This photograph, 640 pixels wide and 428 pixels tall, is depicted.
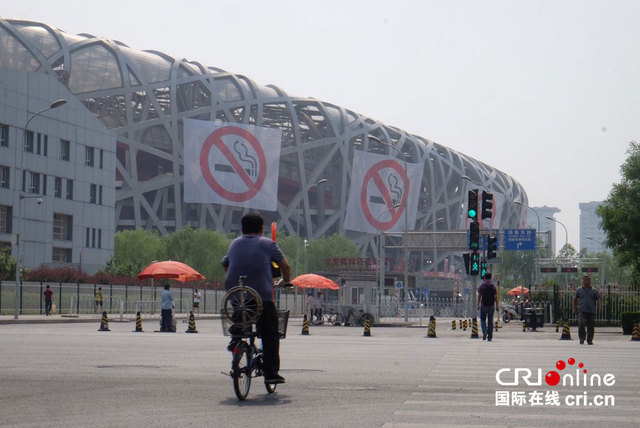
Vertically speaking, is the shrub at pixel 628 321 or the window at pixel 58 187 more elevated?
the window at pixel 58 187

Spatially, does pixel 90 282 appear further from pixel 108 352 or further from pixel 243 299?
pixel 243 299

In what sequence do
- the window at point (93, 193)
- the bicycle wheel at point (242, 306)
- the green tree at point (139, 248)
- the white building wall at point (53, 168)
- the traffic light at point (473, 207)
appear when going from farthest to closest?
the green tree at point (139, 248) < the window at point (93, 193) < the white building wall at point (53, 168) < the traffic light at point (473, 207) < the bicycle wheel at point (242, 306)

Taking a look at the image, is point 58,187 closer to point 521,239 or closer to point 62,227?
point 62,227

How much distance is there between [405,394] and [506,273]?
417ft

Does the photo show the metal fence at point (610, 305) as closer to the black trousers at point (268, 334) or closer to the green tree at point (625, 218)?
the green tree at point (625, 218)

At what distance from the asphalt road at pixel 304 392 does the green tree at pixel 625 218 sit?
41.1 meters

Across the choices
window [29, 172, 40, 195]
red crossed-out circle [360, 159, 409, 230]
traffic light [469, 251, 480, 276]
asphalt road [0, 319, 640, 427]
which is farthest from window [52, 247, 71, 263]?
asphalt road [0, 319, 640, 427]

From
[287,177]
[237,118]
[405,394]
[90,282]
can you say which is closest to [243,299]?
[405,394]

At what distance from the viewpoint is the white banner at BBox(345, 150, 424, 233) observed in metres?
126

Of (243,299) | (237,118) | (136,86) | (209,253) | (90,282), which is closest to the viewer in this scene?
(243,299)

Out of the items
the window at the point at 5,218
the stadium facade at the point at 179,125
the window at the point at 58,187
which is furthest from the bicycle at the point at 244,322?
the window at the point at 58,187

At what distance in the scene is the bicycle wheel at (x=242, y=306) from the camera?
10.2 m

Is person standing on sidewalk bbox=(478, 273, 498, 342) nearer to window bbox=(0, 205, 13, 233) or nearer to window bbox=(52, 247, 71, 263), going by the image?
window bbox=(0, 205, 13, 233)

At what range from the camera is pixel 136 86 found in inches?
4220
